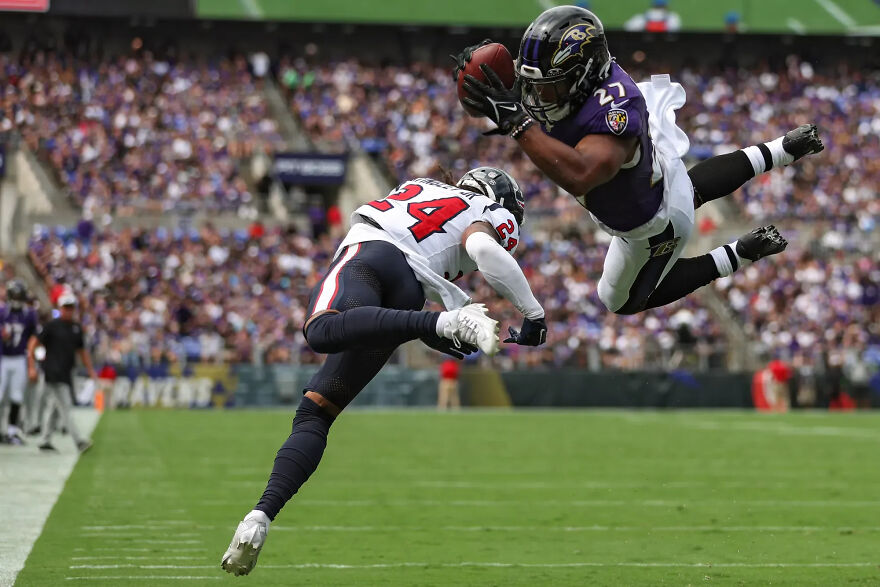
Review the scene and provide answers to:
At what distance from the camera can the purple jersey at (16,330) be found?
13750mm

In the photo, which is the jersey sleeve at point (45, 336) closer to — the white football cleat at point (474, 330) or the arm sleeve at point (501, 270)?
the arm sleeve at point (501, 270)

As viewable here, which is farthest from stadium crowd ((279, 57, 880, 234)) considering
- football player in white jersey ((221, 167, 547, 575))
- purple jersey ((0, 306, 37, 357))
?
football player in white jersey ((221, 167, 547, 575))

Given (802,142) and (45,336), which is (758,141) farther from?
(802,142)

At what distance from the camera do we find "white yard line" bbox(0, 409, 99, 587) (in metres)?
6.79

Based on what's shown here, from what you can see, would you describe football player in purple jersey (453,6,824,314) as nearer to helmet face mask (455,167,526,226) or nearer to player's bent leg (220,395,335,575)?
helmet face mask (455,167,526,226)

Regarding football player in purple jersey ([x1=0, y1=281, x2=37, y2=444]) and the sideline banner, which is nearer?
football player in purple jersey ([x1=0, y1=281, x2=37, y2=444])

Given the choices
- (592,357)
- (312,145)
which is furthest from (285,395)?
(312,145)

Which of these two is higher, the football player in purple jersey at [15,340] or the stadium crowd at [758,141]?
the stadium crowd at [758,141]

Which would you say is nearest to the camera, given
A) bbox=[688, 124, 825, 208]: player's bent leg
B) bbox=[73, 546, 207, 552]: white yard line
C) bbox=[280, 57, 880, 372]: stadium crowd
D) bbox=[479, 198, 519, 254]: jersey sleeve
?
bbox=[479, 198, 519, 254]: jersey sleeve

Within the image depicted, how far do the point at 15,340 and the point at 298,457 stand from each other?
30.5 feet

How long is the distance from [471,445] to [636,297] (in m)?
9.19

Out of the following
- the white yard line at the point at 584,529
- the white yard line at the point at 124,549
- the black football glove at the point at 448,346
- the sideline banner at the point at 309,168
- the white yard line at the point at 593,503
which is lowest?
the white yard line at the point at 124,549

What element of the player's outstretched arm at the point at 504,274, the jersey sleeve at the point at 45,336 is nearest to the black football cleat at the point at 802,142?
the player's outstretched arm at the point at 504,274

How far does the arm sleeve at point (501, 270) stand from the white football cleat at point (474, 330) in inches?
19.8
